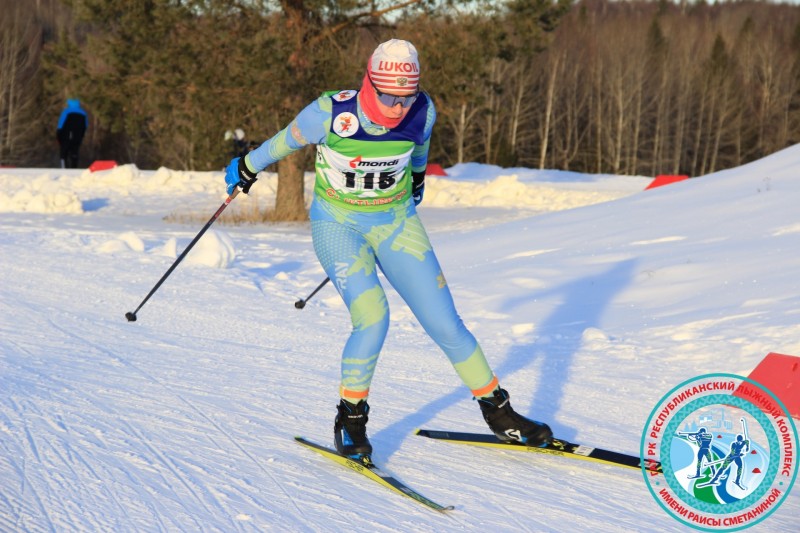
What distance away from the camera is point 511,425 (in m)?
4.30

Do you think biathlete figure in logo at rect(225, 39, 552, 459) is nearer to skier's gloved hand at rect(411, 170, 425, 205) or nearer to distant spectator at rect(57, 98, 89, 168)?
skier's gloved hand at rect(411, 170, 425, 205)

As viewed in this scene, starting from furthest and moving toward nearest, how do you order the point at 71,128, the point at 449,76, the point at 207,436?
the point at 71,128 < the point at 449,76 < the point at 207,436

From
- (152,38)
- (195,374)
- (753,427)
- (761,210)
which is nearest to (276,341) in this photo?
(195,374)

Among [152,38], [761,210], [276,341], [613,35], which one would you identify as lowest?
[276,341]

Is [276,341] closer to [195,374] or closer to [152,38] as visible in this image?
[195,374]

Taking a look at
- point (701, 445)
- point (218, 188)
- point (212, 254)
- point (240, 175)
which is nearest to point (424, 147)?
point (240, 175)

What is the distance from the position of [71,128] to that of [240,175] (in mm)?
21052

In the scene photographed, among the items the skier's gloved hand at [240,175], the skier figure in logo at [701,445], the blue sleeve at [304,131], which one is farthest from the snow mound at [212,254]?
the skier figure in logo at [701,445]

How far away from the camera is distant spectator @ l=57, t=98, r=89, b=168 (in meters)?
23.8

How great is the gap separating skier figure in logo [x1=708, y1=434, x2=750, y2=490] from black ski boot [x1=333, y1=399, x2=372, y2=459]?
4.47 feet

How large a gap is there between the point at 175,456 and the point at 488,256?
6.78m

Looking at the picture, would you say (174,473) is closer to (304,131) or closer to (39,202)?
(304,131)

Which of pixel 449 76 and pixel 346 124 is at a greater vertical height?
pixel 449 76

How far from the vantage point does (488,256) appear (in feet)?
34.8
